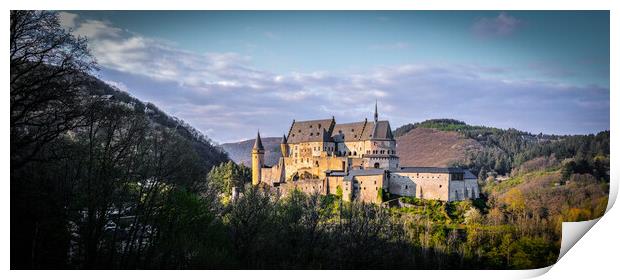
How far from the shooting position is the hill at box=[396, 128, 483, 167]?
38.4 meters

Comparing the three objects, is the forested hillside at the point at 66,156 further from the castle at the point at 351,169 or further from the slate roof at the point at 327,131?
the slate roof at the point at 327,131

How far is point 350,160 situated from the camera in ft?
101

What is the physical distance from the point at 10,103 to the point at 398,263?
10.7 m

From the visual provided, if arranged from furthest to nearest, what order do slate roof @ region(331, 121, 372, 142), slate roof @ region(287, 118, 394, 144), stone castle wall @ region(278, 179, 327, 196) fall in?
slate roof @ region(287, 118, 394, 144) < slate roof @ region(331, 121, 372, 142) < stone castle wall @ region(278, 179, 327, 196)

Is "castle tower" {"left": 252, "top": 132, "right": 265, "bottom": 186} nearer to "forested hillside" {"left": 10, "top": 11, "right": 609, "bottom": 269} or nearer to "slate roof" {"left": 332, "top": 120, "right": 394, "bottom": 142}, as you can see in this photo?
"slate roof" {"left": 332, "top": 120, "right": 394, "bottom": 142}

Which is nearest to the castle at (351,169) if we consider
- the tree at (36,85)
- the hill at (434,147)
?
the hill at (434,147)

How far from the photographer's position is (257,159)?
3234 cm

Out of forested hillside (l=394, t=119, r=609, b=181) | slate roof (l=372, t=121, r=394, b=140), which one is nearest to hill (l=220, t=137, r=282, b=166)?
slate roof (l=372, t=121, r=394, b=140)

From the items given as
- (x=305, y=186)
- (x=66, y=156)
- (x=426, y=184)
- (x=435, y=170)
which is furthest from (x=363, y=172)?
(x=66, y=156)

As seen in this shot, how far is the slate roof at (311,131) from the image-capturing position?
3359 cm

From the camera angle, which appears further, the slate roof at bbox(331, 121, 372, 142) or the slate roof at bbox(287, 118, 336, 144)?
the slate roof at bbox(287, 118, 336, 144)

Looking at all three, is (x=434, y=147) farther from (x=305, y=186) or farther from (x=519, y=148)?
(x=305, y=186)

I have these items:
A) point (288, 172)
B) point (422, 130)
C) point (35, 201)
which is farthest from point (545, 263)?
point (422, 130)

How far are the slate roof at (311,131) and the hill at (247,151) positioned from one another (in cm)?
96
